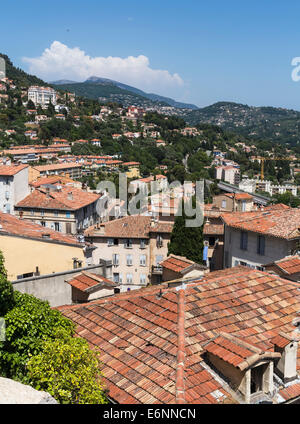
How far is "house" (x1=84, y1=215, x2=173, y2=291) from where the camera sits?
34750 mm

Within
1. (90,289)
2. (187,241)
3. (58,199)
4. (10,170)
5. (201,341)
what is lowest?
(187,241)

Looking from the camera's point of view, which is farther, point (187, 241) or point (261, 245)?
point (187, 241)

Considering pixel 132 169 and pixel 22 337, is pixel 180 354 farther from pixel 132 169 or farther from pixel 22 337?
pixel 132 169

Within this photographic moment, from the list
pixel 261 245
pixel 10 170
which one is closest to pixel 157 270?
pixel 261 245

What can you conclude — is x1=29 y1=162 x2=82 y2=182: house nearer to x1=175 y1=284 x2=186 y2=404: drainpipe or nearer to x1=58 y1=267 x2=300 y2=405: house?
x1=58 y1=267 x2=300 y2=405: house

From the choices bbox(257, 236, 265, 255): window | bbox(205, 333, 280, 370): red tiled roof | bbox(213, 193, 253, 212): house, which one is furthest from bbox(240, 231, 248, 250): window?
bbox(213, 193, 253, 212): house

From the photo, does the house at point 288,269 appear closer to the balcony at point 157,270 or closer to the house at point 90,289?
the house at point 90,289

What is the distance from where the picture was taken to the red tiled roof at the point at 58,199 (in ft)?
145

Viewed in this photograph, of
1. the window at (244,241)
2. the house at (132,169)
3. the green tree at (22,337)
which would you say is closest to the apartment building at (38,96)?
the house at (132,169)

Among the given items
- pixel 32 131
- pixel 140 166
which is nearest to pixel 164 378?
pixel 140 166

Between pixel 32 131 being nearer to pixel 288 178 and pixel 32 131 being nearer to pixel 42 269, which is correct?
pixel 288 178

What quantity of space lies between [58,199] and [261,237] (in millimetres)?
25829

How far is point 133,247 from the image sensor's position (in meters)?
35.1

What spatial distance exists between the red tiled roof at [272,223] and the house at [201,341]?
1305cm
